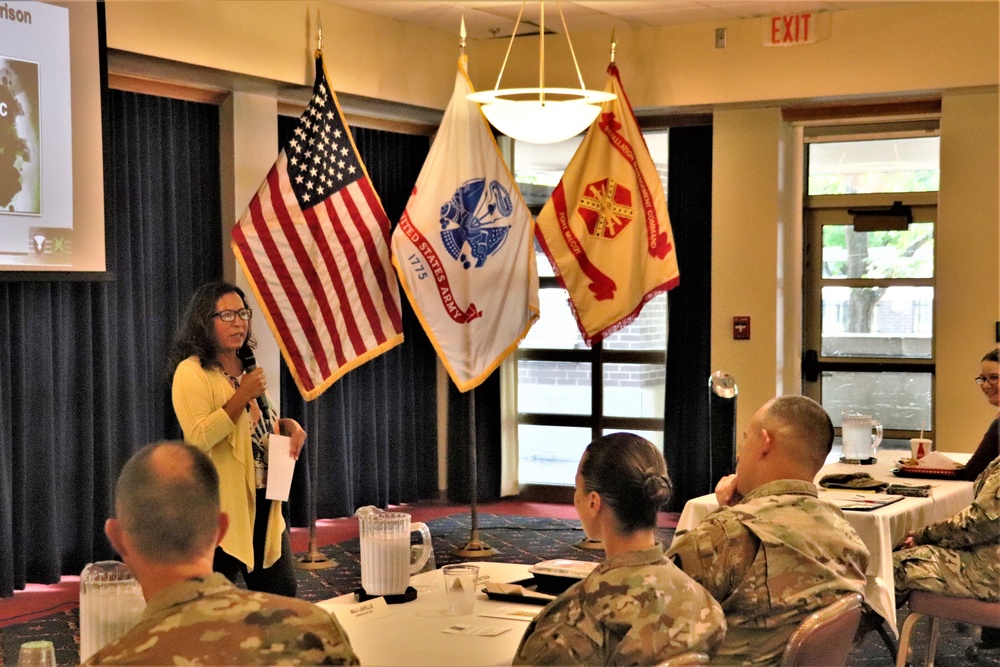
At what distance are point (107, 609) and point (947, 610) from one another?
8.95ft

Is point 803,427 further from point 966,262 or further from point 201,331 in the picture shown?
point 966,262

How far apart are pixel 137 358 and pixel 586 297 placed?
2457 mm

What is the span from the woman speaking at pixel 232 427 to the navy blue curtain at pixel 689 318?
4012mm

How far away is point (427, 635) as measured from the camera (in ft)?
7.76

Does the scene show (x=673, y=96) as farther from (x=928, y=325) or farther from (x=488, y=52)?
(x=928, y=325)

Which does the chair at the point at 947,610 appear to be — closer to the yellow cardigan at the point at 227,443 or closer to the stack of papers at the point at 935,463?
the stack of papers at the point at 935,463

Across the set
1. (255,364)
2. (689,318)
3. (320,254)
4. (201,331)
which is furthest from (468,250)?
(201,331)

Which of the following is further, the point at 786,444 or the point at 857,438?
the point at 857,438

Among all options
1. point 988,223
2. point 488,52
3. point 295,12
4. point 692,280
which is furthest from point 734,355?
point 295,12

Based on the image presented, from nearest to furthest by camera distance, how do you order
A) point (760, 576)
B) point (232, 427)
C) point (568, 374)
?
1. point (760, 576)
2. point (232, 427)
3. point (568, 374)

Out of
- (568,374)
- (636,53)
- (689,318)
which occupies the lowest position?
(568,374)

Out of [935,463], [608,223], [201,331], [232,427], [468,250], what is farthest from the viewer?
[608,223]

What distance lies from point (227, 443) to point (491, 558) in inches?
110

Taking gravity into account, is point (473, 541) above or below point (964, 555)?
below
